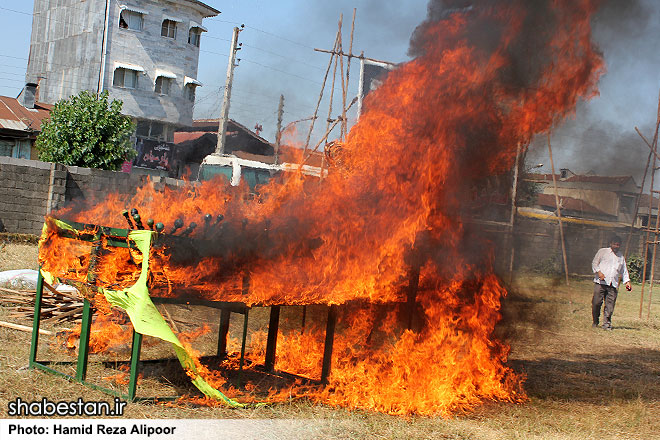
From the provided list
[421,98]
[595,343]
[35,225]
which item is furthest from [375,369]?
[35,225]

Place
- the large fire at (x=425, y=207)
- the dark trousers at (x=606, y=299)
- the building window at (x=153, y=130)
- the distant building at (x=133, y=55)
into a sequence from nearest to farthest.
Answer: the large fire at (x=425, y=207) → the dark trousers at (x=606, y=299) → the distant building at (x=133, y=55) → the building window at (x=153, y=130)

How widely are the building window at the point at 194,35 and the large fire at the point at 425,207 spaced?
120 feet

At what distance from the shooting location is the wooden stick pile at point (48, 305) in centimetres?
802

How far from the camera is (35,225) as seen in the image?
695 inches

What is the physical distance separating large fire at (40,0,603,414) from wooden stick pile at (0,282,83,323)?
226cm

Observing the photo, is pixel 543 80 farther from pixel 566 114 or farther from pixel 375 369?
pixel 375 369

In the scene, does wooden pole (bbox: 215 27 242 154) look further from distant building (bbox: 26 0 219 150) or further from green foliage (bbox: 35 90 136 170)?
distant building (bbox: 26 0 219 150)

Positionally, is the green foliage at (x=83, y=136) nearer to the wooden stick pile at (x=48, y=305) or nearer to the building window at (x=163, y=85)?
the building window at (x=163, y=85)

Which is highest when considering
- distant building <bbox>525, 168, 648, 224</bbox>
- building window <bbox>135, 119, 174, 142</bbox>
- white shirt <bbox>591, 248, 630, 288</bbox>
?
building window <bbox>135, 119, 174, 142</bbox>

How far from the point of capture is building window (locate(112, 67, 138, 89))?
124ft

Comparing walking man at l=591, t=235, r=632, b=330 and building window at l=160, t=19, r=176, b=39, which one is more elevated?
building window at l=160, t=19, r=176, b=39

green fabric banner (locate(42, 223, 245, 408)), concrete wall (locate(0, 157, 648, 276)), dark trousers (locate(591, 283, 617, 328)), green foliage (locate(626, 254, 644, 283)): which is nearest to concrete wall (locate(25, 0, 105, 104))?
concrete wall (locate(0, 157, 648, 276))

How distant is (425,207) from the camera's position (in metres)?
6.10

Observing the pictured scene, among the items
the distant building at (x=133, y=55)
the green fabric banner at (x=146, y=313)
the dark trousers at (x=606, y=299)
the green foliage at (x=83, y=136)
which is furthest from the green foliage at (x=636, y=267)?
the green fabric banner at (x=146, y=313)
